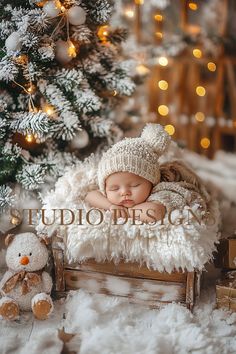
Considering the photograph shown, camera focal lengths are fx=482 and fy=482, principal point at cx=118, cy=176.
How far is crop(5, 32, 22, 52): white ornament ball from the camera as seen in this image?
154cm

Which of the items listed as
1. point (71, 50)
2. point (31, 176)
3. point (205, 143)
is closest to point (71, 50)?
point (71, 50)

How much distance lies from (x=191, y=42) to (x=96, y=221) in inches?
72.1

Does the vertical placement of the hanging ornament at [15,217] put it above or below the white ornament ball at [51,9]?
below

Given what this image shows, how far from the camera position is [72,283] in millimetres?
1481

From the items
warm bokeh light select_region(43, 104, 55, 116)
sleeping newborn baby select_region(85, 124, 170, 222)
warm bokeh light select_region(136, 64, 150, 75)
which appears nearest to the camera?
sleeping newborn baby select_region(85, 124, 170, 222)

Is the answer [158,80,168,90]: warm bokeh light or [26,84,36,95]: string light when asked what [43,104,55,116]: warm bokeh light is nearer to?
[26,84,36,95]: string light

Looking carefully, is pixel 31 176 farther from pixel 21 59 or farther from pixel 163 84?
pixel 163 84

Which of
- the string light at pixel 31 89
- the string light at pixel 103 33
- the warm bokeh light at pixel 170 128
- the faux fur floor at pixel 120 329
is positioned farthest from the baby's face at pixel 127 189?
the warm bokeh light at pixel 170 128

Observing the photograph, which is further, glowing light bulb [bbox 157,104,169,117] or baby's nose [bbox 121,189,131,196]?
glowing light bulb [bbox 157,104,169,117]

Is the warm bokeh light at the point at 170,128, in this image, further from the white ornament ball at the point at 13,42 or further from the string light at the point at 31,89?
the white ornament ball at the point at 13,42

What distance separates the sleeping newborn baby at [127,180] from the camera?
56.9 inches

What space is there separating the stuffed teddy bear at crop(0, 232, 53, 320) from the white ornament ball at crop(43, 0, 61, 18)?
72 centimetres

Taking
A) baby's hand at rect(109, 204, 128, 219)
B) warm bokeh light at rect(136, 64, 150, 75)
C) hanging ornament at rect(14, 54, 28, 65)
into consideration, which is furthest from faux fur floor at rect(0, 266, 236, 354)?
warm bokeh light at rect(136, 64, 150, 75)

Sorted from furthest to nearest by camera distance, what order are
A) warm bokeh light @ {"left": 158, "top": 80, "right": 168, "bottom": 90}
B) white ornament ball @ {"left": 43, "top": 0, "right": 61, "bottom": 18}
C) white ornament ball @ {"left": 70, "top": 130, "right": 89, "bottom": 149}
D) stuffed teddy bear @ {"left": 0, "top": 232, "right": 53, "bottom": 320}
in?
warm bokeh light @ {"left": 158, "top": 80, "right": 168, "bottom": 90} < white ornament ball @ {"left": 70, "top": 130, "right": 89, "bottom": 149} < white ornament ball @ {"left": 43, "top": 0, "right": 61, "bottom": 18} < stuffed teddy bear @ {"left": 0, "top": 232, "right": 53, "bottom": 320}
